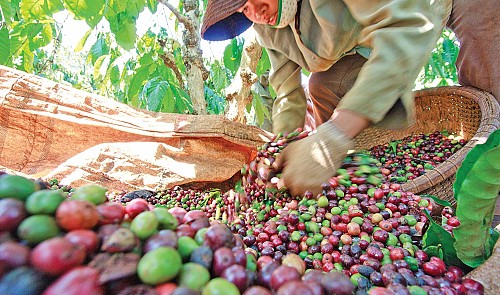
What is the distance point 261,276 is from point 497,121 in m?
2.26

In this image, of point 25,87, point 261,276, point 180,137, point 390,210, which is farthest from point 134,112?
point 261,276

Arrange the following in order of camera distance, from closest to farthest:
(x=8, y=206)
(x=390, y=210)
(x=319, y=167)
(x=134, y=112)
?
(x=8, y=206) < (x=390, y=210) < (x=319, y=167) < (x=134, y=112)

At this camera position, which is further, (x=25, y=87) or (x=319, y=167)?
(x=25, y=87)

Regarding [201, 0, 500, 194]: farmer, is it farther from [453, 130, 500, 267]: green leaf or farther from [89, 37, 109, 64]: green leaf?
[89, 37, 109, 64]: green leaf

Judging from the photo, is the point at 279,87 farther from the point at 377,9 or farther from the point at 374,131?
the point at 377,9

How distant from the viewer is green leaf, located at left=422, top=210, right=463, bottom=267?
1.00 meters

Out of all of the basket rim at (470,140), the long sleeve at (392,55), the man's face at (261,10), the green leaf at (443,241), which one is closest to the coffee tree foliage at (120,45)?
the man's face at (261,10)

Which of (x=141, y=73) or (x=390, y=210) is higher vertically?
(x=141, y=73)

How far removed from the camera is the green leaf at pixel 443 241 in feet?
3.29

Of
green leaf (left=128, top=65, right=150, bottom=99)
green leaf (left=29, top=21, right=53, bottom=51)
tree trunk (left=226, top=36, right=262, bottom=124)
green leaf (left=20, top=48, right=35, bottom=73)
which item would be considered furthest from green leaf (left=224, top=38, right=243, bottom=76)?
green leaf (left=20, top=48, right=35, bottom=73)

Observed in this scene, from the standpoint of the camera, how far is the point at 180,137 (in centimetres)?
263

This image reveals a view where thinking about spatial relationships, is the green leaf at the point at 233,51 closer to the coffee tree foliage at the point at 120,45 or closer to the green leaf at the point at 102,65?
the coffee tree foliage at the point at 120,45

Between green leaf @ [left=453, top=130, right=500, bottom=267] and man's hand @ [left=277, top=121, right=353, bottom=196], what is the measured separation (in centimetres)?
65

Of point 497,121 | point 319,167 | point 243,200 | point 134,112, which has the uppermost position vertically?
point 134,112
